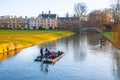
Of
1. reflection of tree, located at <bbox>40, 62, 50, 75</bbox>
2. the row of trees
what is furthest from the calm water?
the row of trees

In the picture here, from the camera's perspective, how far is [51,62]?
4134 centimetres

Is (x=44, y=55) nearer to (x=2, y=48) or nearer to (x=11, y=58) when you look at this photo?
(x=11, y=58)

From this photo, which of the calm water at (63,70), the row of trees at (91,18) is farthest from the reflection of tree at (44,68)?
the row of trees at (91,18)

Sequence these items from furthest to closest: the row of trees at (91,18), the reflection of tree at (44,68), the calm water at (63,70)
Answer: the row of trees at (91,18), the reflection of tree at (44,68), the calm water at (63,70)

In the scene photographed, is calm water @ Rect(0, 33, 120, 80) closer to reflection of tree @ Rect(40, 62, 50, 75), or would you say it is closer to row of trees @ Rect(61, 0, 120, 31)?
reflection of tree @ Rect(40, 62, 50, 75)

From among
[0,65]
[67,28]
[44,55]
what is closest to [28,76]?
[0,65]

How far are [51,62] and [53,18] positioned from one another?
15558 cm

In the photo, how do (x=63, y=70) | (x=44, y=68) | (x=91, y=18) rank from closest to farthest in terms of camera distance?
1. (x=63, y=70)
2. (x=44, y=68)
3. (x=91, y=18)

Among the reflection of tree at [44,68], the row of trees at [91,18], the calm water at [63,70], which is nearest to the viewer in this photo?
the calm water at [63,70]

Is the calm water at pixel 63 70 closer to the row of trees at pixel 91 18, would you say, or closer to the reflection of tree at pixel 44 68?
the reflection of tree at pixel 44 68

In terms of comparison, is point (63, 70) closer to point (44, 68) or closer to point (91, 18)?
point (44, 68)

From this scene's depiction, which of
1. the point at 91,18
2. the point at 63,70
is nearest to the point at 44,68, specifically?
the point at 63,70

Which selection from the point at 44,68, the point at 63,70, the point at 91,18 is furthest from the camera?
the point at 91,18

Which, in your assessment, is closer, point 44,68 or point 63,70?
point 63,70
